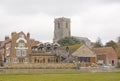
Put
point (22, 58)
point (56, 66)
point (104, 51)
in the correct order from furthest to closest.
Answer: point (104, 51)
point (22, 58)
point (56, 66)

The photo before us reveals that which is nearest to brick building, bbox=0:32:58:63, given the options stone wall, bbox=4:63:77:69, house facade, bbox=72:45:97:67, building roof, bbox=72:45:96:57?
building roof, bbox=72:45:96:57

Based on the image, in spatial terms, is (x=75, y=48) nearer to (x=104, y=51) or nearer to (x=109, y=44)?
(x=104, y=51)

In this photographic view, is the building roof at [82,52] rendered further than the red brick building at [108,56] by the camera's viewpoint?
No

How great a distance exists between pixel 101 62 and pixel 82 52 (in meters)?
13.4

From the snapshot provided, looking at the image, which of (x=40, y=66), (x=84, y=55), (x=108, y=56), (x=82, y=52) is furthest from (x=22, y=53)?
(x=108, y=56)

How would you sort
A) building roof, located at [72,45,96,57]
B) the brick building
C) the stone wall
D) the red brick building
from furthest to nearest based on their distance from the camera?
the red brick building < building roof, located at [72,45,96,57] < the brick building < the stone wall

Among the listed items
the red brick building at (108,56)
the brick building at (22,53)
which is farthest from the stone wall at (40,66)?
the red brick building at (108,56)

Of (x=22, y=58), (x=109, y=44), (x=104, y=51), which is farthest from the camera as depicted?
(x=109, y=44)

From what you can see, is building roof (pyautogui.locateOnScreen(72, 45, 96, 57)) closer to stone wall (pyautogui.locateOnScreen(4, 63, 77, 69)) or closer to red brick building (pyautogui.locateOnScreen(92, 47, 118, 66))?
red brick building (pyautogui.locateOnScreen(92, 47, 118, 66))

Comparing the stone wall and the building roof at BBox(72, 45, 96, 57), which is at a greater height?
the building roof at BBox(72, 45, 96, 57)

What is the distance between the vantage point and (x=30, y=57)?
93938 mm

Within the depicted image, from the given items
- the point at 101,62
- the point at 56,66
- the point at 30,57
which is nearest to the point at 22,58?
the point at 30,57

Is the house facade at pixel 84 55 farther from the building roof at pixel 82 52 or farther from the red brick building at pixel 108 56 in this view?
the red brick building at pixel 108 56

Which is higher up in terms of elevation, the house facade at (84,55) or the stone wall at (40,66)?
the house facade at (84,55)
